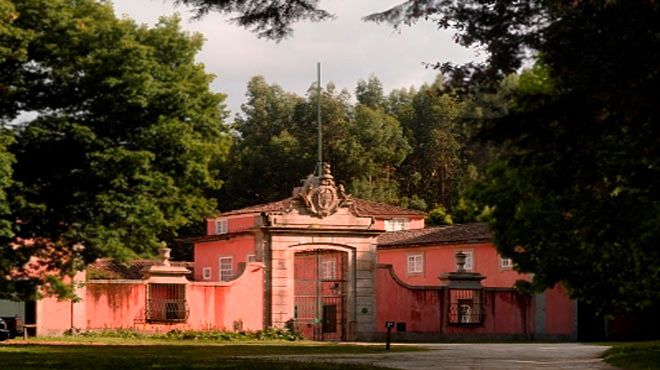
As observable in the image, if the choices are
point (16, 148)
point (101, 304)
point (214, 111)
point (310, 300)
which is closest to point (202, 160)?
point (214, 111)

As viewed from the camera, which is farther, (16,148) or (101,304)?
(101,304)

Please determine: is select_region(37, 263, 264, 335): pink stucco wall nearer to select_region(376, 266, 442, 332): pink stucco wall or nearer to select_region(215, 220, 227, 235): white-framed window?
select_region(376, 266, 442, 332): pink stucco wall

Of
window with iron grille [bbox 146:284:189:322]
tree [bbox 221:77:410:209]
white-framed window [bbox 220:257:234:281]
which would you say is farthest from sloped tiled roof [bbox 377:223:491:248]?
tree [bbox 221:77:410:209]

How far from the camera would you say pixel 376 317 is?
43438 millimetres

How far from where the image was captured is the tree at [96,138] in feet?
95.1

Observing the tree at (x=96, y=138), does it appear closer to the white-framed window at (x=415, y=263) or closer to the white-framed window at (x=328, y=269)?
the white-framed window at (x=328, y=269)

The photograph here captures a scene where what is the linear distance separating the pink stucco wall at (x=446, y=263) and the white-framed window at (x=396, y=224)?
5.19 metres

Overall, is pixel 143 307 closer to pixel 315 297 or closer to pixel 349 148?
pixel 315 297

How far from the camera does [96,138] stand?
29.0 meters

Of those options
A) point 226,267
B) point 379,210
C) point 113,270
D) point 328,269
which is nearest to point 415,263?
point 328,269

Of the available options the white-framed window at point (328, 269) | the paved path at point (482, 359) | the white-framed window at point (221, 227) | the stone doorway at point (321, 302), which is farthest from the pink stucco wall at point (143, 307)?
the white-framed window at point (221, 227)

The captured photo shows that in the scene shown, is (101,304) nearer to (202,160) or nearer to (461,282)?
(202,160)

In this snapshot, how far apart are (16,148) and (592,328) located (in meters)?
25.5

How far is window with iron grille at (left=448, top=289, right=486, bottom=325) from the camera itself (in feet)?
147
